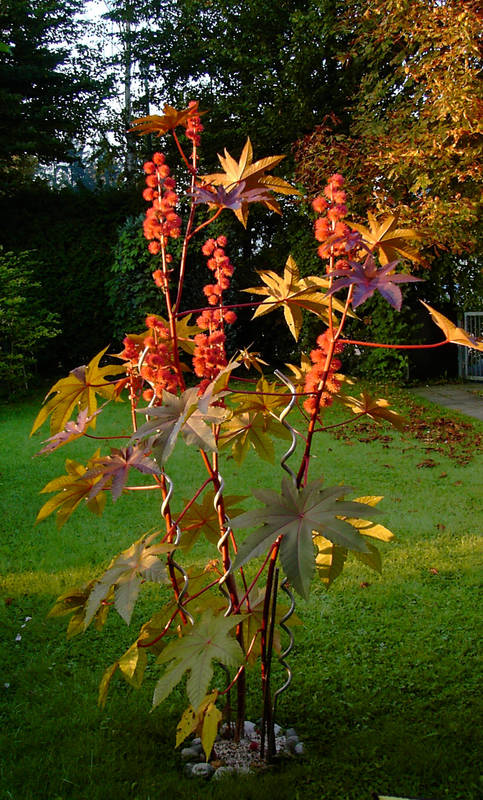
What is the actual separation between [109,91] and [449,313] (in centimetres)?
864

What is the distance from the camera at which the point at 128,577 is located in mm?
1405

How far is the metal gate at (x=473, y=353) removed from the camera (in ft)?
35.6

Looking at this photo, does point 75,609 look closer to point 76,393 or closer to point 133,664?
point 133,664

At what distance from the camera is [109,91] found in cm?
1390

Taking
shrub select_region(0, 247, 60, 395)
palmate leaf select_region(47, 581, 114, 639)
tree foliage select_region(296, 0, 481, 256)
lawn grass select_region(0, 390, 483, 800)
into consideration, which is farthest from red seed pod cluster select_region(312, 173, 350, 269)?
shrub select_region(0, 247, 60, 395)

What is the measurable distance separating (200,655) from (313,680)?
124 cm

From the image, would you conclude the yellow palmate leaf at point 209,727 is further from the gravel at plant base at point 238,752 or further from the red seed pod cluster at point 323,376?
the red seed pod cluster at point 323,376

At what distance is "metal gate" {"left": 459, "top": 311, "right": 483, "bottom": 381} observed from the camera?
10.8 metres

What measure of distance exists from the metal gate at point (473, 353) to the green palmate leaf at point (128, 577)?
33.4 ft

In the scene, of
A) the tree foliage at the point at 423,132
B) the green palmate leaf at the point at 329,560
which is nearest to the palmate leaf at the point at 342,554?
the green palmate leaf at the point at 329,560

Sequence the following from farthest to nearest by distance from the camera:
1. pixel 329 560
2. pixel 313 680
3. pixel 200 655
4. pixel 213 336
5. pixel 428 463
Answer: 1. pixel 428 463
2. pixel 313 680
3. pixel 329 560
4. pixel 213 336
5. pixel 200 655

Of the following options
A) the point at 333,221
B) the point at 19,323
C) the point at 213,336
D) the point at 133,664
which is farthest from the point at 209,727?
the point at 19,323

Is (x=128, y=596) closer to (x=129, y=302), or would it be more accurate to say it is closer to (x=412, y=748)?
(x=412, y=748)

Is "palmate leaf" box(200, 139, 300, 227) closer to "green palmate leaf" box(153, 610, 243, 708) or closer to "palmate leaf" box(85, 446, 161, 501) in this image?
"palmate leaf" box(85, 446, 161, 501)
